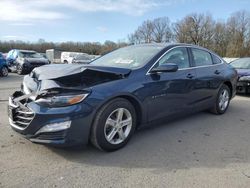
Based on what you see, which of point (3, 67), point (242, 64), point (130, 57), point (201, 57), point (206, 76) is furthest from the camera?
point (3, 67)

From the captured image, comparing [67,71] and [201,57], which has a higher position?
[201,57]

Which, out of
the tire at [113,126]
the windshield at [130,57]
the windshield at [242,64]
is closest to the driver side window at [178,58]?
Result: the windshield at [130,57]

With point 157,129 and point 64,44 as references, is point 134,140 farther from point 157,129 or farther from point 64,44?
point 64,44

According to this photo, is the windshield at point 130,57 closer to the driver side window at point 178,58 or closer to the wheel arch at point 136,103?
the driver side window at point 178,58

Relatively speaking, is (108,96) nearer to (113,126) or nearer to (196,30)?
(113,126)

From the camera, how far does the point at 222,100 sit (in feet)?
20.8

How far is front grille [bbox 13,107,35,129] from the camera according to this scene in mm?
3464

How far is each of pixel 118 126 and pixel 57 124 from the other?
92 centimetres

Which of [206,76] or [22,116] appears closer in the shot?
[22,116]

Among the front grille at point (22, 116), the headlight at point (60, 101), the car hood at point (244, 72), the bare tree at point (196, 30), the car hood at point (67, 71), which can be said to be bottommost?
the front grille at point (22, 116)

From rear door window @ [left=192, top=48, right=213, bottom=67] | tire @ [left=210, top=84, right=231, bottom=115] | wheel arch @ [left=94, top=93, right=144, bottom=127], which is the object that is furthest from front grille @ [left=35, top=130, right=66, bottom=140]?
tire @ [left=210, top=84, right=231, bottom=115]

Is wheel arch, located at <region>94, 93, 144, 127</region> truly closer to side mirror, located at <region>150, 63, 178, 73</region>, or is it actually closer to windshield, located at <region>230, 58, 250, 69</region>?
side mirror, located at <region>150, 63, 178, 73</region>

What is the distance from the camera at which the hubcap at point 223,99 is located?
20.6ft

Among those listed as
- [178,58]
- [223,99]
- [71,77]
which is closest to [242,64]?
[223,99]
